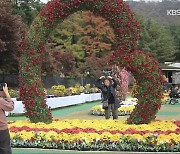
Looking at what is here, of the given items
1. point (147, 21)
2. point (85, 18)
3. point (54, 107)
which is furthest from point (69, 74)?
point (147, 21)

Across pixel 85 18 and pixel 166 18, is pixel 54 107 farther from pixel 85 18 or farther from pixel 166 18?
pixel 166 18

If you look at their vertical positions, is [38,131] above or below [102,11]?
below

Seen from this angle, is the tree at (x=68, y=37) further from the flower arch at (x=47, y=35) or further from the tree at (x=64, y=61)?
the flower arch at (x=47, y=35)

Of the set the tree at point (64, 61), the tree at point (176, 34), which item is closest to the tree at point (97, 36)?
the tree at point (64, 61)

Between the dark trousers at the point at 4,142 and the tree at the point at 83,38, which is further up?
the tree at the point at 83,38

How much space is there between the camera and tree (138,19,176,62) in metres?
64.3

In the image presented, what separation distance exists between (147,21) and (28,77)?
188 ft

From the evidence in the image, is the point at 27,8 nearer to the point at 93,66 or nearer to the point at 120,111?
the point at 93,66

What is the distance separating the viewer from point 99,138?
10688 mm

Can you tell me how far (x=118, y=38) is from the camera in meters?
13.0

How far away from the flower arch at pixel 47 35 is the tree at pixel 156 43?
164ft

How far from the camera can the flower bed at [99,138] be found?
34.0 ft

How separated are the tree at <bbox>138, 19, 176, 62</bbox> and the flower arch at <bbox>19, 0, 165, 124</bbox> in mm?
50057

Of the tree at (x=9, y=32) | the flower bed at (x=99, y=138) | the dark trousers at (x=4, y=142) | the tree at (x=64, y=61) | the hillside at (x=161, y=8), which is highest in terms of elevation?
the hillside at (x=161, y=8)
